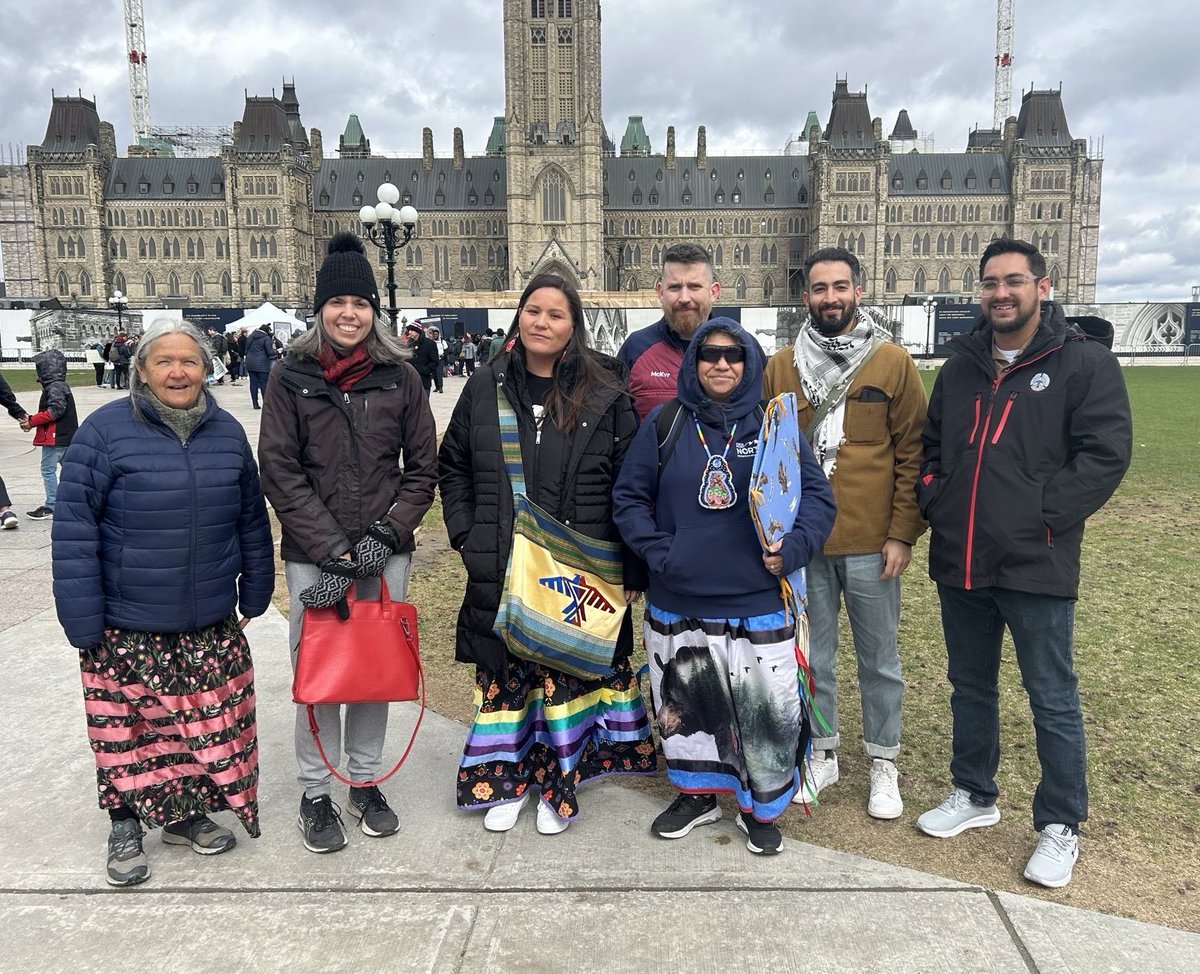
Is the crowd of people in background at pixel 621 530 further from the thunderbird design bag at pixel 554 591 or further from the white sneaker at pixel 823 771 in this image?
the white sneaker at pixel 823 771

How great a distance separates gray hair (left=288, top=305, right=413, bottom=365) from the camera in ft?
10.2

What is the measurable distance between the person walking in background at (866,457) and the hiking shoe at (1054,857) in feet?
1.69

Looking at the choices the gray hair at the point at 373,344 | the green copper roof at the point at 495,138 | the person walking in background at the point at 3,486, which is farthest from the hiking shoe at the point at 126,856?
the green copper roof at the point at 495,138

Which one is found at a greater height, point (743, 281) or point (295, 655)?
point (743, 281)

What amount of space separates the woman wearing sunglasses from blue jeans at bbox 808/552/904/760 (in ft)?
1.45

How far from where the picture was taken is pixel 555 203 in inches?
3110

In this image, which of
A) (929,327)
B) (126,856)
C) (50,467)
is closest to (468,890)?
(126,856)

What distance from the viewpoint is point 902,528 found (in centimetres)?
329

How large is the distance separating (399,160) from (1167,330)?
68891 mm

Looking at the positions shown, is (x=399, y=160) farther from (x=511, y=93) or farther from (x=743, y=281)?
(x=743, y=281)

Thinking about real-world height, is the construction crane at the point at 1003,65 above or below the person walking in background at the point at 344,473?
Answer: above

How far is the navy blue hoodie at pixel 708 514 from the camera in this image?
9.93ft

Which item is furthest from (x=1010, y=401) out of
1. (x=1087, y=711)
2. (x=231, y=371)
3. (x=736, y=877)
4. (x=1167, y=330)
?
(x=1167, y=330)

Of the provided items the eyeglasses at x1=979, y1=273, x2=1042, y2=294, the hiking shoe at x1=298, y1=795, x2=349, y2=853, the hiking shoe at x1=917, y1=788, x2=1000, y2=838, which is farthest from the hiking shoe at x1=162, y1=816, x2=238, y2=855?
the eyeglasses at x1=979, y1=273, x2=1042, y2=294
